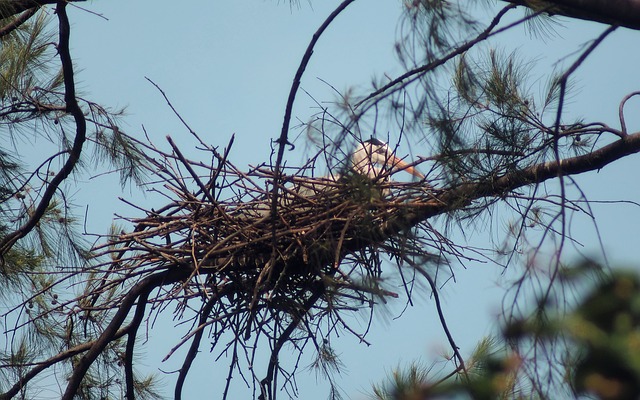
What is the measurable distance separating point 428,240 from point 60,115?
4.61 ft

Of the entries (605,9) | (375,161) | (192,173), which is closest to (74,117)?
(192,173)

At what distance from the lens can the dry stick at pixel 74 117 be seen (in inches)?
97.6

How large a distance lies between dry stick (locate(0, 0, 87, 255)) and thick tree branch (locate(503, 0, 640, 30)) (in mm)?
1437

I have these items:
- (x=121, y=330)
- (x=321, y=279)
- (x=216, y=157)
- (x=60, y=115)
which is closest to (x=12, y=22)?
(x=60, y=115)

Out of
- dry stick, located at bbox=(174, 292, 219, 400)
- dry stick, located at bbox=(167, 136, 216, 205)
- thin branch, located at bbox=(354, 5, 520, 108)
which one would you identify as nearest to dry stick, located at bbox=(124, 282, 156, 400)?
dry stick, located at bbox=(174, 292, 219, 400)

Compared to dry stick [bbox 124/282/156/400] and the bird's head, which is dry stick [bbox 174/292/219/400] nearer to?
dry stick [bbox 124/282/156/400]

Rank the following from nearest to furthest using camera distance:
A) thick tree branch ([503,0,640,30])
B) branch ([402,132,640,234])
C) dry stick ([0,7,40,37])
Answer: thick tree branch ([503,0,640,30])
branch ([402,132,640,234])
dry stick ([0,7,40,37])

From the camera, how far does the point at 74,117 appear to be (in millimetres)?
2717

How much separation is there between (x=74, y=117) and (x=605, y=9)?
1768mm

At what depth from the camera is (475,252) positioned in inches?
108

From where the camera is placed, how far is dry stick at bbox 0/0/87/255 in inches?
97.6

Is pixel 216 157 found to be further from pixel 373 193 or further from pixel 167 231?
pixel 373 193

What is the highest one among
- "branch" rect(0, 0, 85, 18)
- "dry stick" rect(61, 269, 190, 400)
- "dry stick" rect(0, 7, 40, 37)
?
"dry stick" rect(0, 7, 40, 37)

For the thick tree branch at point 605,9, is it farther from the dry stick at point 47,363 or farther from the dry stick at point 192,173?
the dry stick at point 47,363
